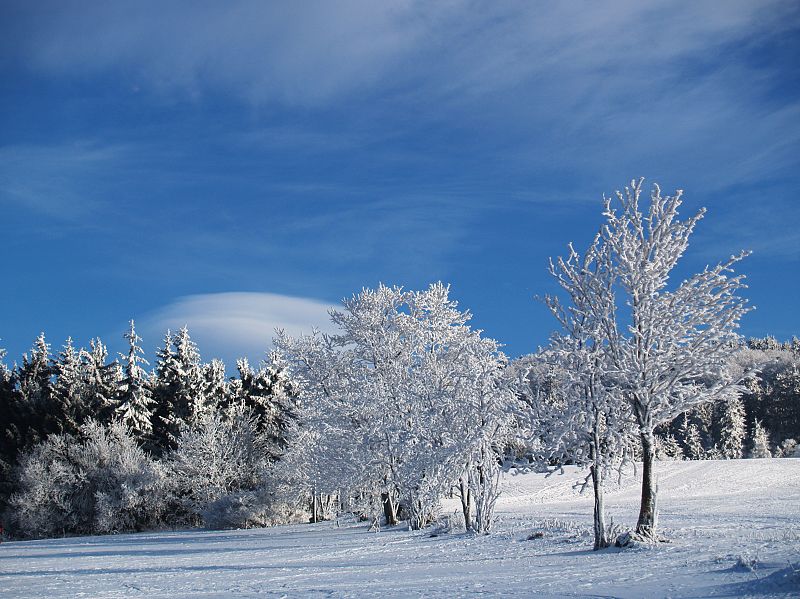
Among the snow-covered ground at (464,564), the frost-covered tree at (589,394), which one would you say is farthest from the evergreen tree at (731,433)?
the frost-covered tree at (589,394)

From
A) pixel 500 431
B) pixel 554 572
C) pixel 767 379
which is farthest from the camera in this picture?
pixel 767 379

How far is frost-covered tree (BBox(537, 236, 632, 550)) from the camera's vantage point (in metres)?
17.1

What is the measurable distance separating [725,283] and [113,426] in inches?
1821

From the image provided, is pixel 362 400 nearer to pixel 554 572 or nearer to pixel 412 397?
pixel 412 397

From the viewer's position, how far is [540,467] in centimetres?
1788

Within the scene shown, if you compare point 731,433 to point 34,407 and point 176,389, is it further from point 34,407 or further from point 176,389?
point 34,407

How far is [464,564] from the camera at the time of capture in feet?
52.0

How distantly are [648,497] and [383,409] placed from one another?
14469 millimetres

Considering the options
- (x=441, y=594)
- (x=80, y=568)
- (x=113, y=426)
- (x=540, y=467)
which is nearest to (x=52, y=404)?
(x=113, y=426)

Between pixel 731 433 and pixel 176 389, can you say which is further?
pixel 731 433

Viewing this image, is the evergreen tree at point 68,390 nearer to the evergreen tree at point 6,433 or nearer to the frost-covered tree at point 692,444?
the evergreen tree at point 6,433

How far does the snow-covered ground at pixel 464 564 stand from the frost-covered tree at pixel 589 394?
2326 mm

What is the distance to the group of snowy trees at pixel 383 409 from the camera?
1720 cm

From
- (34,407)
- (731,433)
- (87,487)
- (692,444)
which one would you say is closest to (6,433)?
(34,407)
